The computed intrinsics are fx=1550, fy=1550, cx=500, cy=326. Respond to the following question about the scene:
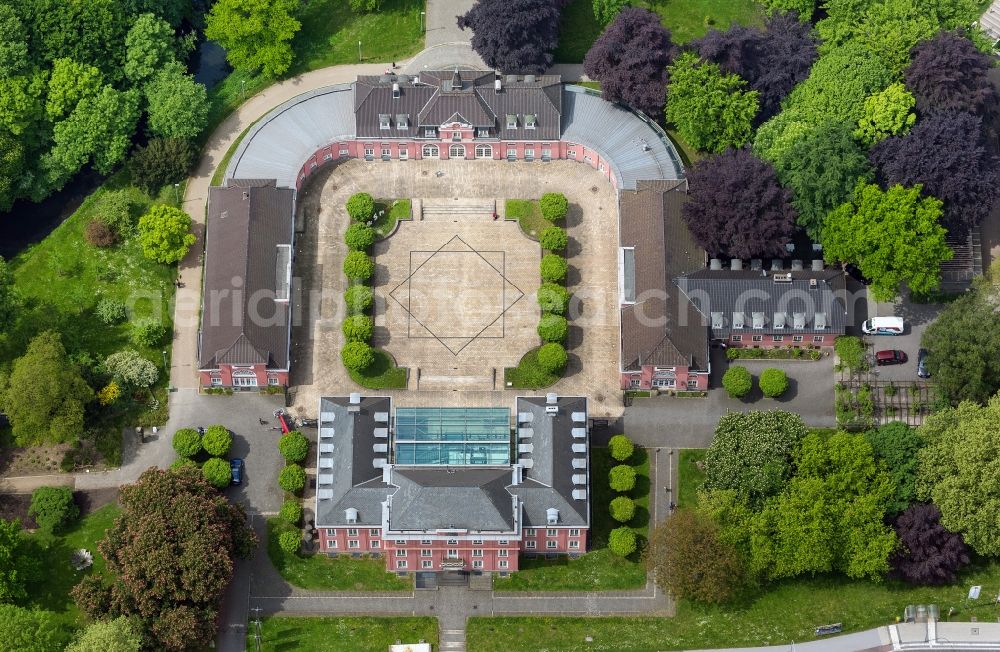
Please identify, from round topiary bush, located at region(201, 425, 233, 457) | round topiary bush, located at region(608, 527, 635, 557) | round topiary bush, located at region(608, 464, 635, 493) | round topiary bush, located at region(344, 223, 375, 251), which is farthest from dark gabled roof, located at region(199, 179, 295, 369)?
round topiary bush, located at region(608, 527, 635, 557)

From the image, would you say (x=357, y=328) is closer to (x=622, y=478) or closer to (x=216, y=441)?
(x=216, y=441)

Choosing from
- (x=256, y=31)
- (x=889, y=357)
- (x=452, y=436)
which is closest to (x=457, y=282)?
(x=452, y=436)

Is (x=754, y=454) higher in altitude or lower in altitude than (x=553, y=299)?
lower

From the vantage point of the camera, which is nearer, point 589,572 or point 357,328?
point 589,572

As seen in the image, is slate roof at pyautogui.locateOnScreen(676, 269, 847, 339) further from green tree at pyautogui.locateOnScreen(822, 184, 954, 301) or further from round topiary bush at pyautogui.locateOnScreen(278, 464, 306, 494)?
round topiary bush at pyautogui.locateOnScreen(278, 464, 306, 494)

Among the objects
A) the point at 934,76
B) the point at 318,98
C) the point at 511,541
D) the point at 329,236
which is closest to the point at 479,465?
the point at 511,541

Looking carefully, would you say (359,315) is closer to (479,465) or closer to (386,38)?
(479,465)
